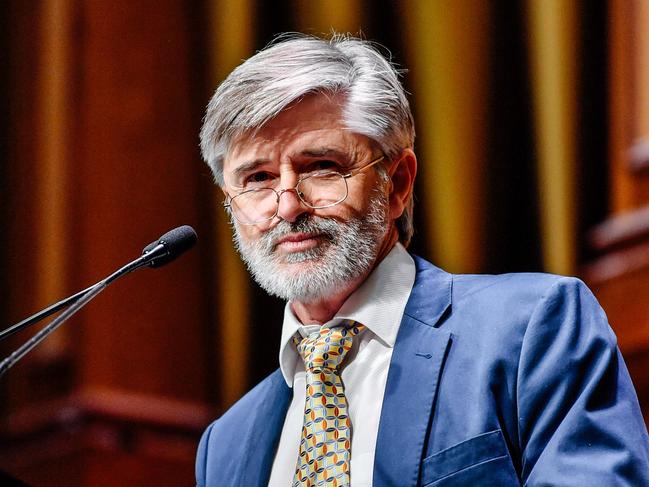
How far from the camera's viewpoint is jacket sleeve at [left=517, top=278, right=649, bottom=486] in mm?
1364

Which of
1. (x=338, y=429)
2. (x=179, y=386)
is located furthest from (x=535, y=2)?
(x=179, y=386)

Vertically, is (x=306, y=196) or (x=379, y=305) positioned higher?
(x=306, y=196)

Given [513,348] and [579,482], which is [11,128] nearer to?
[513,348]

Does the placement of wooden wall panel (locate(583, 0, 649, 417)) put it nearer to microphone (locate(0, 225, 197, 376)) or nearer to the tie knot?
the tie knot

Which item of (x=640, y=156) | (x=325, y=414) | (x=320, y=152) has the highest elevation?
(x=320, y=152)

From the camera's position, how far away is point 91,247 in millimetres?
2883

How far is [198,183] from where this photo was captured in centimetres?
275

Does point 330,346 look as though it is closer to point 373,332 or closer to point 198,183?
point 373,332

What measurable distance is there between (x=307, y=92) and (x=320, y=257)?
32 centimetres

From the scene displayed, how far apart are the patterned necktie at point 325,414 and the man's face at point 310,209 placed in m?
0.09

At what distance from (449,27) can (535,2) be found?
0.74ft

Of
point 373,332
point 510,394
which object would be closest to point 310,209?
point 373,332

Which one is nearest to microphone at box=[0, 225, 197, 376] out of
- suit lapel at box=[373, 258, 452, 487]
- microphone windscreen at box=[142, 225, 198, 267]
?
microphone windscreen at box=[142, 225, 198, 267]

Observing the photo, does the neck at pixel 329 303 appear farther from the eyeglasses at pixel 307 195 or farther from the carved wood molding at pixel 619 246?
the carved wood molding at pixel 619 246
